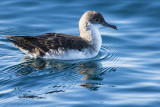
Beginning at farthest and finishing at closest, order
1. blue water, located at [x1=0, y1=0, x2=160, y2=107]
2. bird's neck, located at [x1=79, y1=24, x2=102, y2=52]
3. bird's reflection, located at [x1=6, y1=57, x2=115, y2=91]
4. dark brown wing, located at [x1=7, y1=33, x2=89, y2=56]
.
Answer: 1. bird's neck, located at [x1=79, y1=24, x2=102, y2=52]
2. dark brown wing, located at [x1=7, y1=33, x2=89, y2=56]
3. bird's reflection, located at [x1=6, y1=57, x2=115, y2=91]
4. blue water, located at [x1=0, y1=0, x2=160, y2=107]

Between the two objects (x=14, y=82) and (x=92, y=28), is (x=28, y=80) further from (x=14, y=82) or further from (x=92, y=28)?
(x=92, y=28)

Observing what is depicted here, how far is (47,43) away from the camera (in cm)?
1006

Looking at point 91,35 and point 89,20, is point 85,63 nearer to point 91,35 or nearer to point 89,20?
point 91,35

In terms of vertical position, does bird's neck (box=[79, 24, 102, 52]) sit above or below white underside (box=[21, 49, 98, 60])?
above

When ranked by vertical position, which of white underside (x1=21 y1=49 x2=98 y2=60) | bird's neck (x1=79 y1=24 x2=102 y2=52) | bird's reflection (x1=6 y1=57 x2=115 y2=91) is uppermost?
bird's neck (x1=79 y1=24 x2=102 y2=52)

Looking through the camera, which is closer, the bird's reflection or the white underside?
the bird's reflection

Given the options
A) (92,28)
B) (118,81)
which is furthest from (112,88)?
(92,28)

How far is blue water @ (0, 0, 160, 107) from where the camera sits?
802 cm

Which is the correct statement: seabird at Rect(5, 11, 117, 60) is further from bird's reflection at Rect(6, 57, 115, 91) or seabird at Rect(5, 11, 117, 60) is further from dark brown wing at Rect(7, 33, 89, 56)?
bird's reflection at Rect(6, 57, 115, 91)

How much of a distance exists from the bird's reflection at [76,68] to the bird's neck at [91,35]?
62 cm

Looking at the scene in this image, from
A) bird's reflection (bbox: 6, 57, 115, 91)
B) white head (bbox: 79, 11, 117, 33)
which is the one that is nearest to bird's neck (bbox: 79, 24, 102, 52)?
white head (bbox: 79, 11, 117, 33)

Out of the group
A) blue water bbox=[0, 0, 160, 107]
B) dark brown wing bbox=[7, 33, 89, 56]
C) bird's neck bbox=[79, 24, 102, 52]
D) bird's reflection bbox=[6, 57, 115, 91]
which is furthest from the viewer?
bird's neck bbox=[79, 24, 102, 52]

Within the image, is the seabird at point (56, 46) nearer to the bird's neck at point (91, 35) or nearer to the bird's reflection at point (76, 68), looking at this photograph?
the bird's neck at point (91, 35)

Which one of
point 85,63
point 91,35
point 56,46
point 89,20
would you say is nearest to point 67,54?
point 56,46
